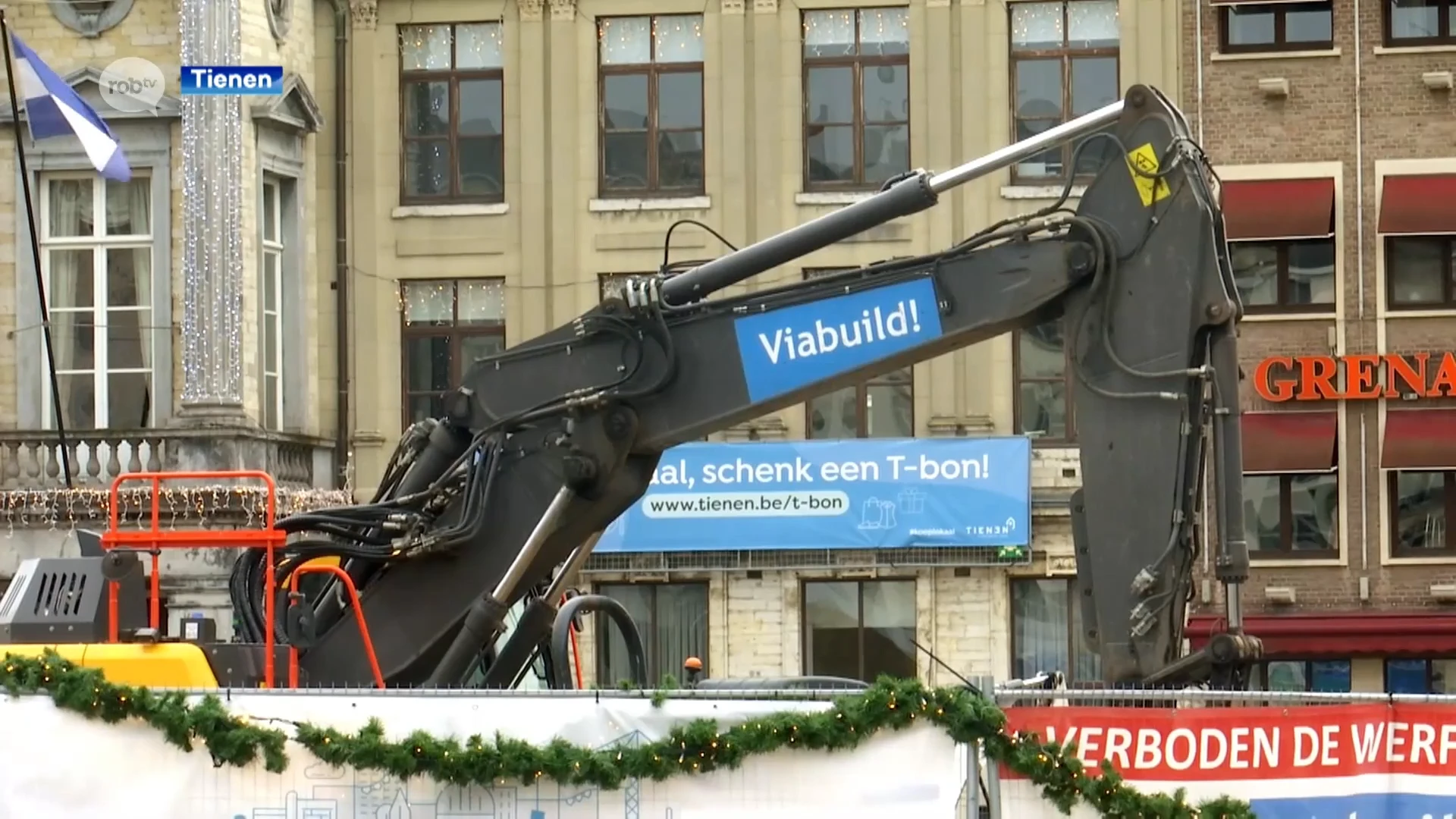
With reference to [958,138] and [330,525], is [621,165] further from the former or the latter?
[330,525]

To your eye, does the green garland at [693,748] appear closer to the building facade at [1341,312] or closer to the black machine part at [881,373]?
the black machine part at [881,373]

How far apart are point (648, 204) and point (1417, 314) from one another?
30.6 feet

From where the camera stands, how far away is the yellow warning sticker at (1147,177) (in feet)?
39.9

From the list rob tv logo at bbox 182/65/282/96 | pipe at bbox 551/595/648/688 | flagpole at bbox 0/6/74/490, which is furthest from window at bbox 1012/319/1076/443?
pipe at bbox 551/595/648/688

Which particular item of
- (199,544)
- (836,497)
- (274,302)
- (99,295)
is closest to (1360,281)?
(836,497)

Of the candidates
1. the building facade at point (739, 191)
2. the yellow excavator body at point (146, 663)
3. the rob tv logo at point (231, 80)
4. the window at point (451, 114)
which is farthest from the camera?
the window at point (451, 114)

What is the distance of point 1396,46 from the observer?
29.7 m

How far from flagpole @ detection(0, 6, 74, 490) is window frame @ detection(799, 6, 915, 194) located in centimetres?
912

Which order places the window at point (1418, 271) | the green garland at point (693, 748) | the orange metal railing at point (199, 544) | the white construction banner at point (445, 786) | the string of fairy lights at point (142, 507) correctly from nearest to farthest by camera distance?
the green garland at point (693, 748) < the white construction banner at point (445, 786) < the orange metal railing at point (199, 544) < the string of fairy lights at point (142, 507) < the window at point (1418, 271)

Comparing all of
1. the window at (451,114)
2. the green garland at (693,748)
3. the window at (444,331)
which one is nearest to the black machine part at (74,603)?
the green garland at (693,748)

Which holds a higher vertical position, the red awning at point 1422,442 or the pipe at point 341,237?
the pipe at point 341,237

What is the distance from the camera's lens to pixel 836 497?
29297mm

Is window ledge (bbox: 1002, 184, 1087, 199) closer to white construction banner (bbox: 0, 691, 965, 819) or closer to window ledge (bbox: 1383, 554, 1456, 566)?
window ledge (bbox: 1383, 554, 1456, 566)

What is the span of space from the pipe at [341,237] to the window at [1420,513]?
1271cm
